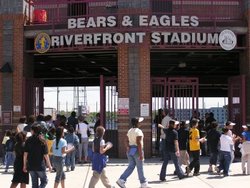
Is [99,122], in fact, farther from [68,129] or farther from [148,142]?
[68,129]

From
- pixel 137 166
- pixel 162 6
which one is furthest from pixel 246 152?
pixel 162 6

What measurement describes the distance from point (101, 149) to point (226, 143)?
15.3 ft

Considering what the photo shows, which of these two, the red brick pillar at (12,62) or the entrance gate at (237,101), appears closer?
the entrance gate at (237,101)

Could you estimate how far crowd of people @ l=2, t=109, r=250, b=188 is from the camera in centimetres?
955

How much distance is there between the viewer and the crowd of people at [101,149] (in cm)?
955

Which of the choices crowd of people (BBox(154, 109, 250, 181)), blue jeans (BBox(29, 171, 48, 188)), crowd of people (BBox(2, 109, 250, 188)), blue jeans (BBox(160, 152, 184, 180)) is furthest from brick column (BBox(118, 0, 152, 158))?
blue jeans (BBox(29, 171, 48, 188))

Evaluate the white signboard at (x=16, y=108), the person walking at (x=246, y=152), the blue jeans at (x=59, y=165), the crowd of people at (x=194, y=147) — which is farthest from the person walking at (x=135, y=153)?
the white signboard at (x=16, y=108)

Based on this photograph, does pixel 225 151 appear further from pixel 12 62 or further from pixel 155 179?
pixel 12 62

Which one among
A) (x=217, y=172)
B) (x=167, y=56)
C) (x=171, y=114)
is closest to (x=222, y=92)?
(x=167, y=56)

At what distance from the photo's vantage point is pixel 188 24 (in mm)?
17547

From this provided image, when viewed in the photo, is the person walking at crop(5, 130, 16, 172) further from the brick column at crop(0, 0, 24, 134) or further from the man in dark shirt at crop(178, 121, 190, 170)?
the man in dark shirt at crop(178, 121, 190, 170)

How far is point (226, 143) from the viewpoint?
13516 millimetres

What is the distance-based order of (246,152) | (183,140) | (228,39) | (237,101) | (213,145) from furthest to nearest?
(237,101) → (228,39) → (213,145) → (246,152) → (183,140)

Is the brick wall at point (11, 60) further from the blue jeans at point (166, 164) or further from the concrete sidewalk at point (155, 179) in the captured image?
the blue jeans at point (166, 164)
